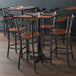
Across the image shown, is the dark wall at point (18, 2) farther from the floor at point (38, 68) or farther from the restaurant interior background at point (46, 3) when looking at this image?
the floor at point (38, 68)

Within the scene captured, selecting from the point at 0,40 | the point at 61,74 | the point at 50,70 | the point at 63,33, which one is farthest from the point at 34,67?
the point at 0,40

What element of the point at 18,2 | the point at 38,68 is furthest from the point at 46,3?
the point at 38,68

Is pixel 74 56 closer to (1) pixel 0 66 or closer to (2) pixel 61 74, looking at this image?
(2) pixel 61 74

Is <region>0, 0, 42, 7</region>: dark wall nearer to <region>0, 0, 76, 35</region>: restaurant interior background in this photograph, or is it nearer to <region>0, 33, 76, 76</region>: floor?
<region>0, 0, 76, 35</region>: restaurant interior background

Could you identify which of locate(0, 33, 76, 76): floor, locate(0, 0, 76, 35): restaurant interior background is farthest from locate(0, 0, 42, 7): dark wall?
locate(0, 33, 76, 76): floor

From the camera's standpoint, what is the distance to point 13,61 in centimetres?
385

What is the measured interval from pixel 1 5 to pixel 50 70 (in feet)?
13.1

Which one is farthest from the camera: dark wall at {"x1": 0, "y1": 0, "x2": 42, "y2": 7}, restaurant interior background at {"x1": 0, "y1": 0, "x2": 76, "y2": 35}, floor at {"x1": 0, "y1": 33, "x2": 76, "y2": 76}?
dark wall at {"x1": 0, "y1": 0, "x2": 42, "y2": 7}

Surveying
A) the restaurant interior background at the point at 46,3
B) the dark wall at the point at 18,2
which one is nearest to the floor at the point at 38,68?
the restaurant interior background at the point at 46,3

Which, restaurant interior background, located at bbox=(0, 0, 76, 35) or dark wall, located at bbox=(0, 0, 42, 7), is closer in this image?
restaurant interior background, located at bbox=(0, 0, 76, 35)

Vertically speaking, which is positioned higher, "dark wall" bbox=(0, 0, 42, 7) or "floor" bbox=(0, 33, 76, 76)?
"dark wall" bbox=(0, 0, 42, 7)

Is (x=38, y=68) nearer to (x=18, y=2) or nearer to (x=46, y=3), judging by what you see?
(x=46, y=3)

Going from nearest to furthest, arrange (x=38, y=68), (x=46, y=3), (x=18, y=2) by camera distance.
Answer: (x=38, y=68)
(x=46, y=3)
(x=18, y=2)

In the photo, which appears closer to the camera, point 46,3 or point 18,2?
point 46,3
